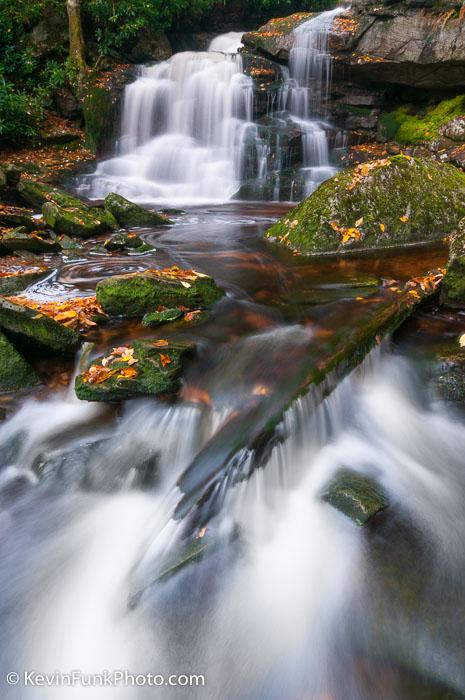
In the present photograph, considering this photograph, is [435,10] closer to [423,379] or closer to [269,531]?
[423,379]

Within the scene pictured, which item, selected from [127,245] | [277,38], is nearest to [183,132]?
[277,38]

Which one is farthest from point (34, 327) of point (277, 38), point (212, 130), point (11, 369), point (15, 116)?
point (277, 38)

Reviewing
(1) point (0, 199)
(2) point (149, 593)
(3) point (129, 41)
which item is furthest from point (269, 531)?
(3) point (129, 41)

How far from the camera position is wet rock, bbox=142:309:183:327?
4.36 m

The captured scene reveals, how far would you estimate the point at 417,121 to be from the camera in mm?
12922

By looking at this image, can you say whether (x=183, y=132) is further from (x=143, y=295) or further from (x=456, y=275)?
(x=456, y=275)

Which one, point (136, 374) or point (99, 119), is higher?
point (99, 119)

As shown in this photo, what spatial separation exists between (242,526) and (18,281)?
4.25 m

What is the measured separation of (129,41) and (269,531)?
1716cm

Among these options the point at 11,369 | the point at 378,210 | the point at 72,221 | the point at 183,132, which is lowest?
the point at 11,369

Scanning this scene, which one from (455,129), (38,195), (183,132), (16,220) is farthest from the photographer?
(183,132)

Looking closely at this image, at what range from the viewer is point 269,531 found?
2.67 m

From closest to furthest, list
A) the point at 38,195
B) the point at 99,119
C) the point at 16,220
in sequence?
the point at 16,220, the point at 38,195, the point at 99,119

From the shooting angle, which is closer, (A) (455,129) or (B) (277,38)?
(A) (455,129)
